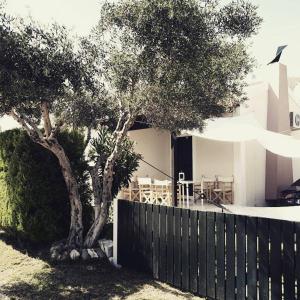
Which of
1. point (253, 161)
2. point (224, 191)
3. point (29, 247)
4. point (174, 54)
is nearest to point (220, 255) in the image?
point (174, 54)

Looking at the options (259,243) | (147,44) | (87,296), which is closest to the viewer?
(259,243)

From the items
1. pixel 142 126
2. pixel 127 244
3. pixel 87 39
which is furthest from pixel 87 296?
pixel 142 126

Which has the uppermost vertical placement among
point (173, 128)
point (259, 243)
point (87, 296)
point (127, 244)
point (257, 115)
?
point (257, 115)

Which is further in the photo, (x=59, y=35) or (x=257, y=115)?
(x=257, y=115)

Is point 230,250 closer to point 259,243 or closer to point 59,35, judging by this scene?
point 259,243

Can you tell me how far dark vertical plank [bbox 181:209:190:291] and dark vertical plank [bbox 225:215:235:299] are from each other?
0.73 metres

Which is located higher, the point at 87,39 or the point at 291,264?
the point at 87,39

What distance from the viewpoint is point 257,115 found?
1280 cm

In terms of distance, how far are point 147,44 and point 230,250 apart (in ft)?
11.0

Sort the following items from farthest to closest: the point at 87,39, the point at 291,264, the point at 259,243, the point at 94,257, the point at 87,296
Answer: the point at 94,257 < the point at 87,39 < the point at 87,296 < the point at 259,243 < the point at 291,264

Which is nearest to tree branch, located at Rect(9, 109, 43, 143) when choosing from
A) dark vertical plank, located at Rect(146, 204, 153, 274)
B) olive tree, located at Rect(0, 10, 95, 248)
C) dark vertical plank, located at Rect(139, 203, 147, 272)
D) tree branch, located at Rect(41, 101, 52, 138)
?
tree branch, located at Rect(41, 101, 52, 138)

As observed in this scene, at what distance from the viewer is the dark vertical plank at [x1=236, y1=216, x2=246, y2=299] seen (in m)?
4.86

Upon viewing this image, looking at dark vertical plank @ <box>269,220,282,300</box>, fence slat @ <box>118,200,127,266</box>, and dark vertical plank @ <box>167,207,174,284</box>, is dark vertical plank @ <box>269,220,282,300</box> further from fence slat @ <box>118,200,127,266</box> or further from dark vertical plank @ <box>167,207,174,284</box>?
fence slat @ <box>118,200,127,266</box>

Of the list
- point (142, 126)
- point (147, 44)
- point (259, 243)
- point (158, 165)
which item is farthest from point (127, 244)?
point (158, 165)
